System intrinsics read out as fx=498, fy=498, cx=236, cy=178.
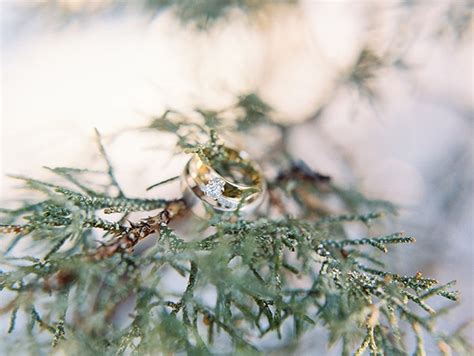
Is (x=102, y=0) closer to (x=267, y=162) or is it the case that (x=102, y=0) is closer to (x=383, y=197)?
(x=267, y=162)

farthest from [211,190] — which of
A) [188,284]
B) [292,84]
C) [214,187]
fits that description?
[292,84]

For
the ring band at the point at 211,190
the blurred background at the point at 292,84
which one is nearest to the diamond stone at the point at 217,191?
the ring band at the point at 211,190

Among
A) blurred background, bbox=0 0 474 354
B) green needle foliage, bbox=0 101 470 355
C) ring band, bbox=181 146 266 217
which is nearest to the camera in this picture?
green needle foliage, bbox=0 101 470 355

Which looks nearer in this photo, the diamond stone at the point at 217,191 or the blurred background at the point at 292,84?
the diamond stone at the point at 217,191

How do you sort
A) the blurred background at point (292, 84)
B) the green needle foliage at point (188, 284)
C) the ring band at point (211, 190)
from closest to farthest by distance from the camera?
1. the green needle foliage at point (188, 284)
2. the ring band at point (211, 190)
3. the blurred background at point (292, 84)

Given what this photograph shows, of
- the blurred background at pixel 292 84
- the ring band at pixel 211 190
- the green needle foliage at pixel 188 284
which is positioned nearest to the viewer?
the green needle foliage at pixel 188 284

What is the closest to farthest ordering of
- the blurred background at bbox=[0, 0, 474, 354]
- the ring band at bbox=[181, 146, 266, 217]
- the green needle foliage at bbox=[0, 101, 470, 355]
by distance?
1. the green needle foliage at bbox=[0, 101, 470, 355]
2. the ring band at bbox=[181, 146, 266, 217]
3. the blurred background at bbox=[0, 0, 474, 354]

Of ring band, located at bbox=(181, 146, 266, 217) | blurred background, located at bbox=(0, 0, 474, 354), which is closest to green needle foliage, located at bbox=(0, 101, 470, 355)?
ring band, located at bbox=(181, 146, 266, 217)

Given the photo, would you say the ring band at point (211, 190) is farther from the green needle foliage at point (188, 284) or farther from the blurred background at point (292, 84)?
the blurred background at point (292, 84)

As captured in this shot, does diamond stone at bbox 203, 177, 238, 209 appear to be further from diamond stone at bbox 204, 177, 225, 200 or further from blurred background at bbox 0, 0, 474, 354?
blurred background at bbox 0, 0, 474, 354
